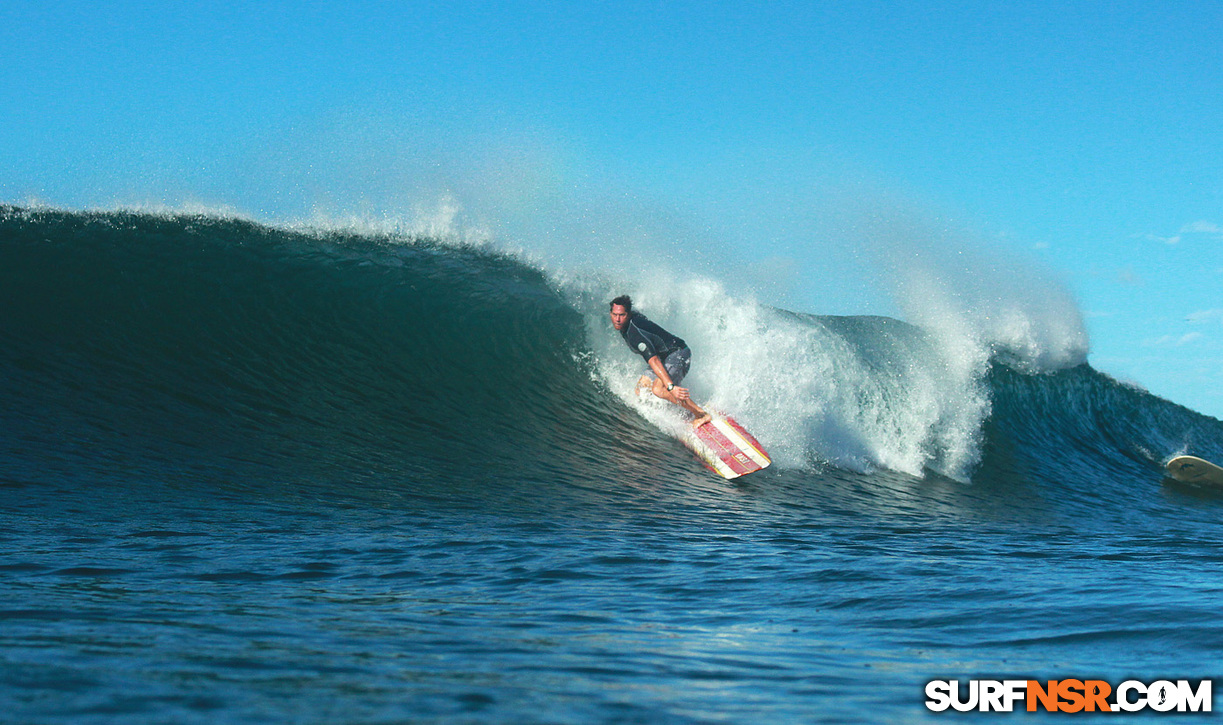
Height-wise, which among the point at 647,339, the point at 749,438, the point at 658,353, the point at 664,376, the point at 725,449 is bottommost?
the point at 725,449

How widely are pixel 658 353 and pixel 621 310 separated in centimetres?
68

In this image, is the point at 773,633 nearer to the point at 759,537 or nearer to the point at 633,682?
the point at 633,682

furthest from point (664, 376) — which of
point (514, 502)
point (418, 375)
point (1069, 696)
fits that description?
point (1069, 696)

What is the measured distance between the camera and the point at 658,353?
9.16 meters

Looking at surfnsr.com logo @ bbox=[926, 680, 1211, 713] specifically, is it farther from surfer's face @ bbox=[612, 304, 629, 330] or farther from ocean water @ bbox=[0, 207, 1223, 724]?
surfer's face @ bbox=[612, 304, 629, 330]

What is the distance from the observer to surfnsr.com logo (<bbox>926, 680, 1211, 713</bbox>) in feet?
7.55

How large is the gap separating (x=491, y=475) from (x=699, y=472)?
224cm

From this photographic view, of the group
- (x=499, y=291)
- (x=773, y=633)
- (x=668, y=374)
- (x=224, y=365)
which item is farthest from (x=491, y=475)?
(x=499, y=291)

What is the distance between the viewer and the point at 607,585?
3.96 meters

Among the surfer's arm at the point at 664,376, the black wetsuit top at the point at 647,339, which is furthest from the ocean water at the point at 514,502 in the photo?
the black wetsuit top at the point at 647,339

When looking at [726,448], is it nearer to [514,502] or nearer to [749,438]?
[749,438]

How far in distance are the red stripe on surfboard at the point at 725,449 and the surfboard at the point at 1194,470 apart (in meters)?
6.56

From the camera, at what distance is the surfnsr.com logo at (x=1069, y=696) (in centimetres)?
230

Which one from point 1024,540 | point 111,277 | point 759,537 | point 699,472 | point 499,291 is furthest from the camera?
point 499,291
